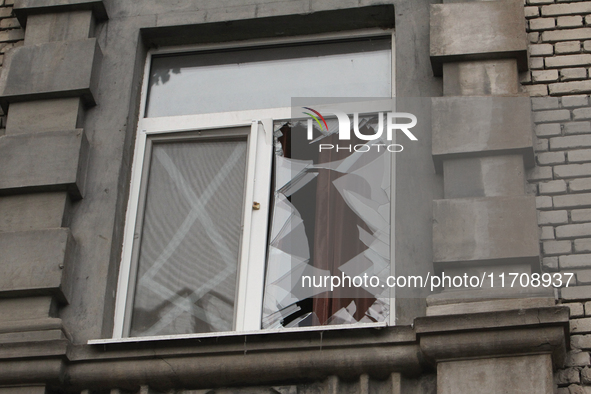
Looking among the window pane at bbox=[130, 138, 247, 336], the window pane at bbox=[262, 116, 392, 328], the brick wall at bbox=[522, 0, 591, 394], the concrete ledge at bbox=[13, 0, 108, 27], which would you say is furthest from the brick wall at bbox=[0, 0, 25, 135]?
the brick wall at bbox=[522, 0, 591, 394]

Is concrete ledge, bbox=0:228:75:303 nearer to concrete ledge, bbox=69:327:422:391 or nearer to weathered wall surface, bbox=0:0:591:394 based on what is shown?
weathered wall surface, bbox=0:0:591:394

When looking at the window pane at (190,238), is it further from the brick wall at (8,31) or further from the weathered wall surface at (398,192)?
the brick wall at (8,31)

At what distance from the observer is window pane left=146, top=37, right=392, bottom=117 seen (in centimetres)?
618

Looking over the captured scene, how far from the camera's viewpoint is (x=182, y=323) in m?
5.50

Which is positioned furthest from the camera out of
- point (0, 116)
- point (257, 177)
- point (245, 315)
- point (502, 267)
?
point (0, 116)

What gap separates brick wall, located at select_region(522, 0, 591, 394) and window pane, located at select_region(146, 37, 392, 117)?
100 cm

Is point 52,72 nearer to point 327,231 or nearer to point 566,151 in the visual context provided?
point 327,231

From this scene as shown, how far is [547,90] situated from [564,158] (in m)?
0.50

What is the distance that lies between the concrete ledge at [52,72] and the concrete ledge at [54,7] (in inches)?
13.1

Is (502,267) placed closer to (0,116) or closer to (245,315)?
(245,315)

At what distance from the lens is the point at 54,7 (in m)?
6.54

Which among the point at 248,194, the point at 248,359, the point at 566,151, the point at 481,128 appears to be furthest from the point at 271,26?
the point at 248,359

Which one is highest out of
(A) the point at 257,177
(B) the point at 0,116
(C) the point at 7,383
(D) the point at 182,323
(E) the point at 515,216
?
(B) the point at 0,116

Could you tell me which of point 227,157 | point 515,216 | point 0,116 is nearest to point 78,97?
point 0,116
